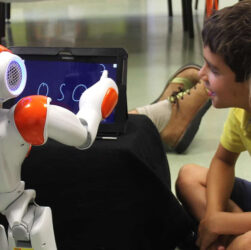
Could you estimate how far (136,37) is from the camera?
329cm

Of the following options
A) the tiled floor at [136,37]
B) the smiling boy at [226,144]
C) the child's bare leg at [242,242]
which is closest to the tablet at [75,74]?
the smiling boy at [226,144]

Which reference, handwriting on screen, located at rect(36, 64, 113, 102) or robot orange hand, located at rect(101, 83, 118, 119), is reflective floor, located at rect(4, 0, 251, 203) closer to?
handwriting on screen, located at rect(36, 64, 113, 102)

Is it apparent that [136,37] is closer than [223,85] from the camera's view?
No

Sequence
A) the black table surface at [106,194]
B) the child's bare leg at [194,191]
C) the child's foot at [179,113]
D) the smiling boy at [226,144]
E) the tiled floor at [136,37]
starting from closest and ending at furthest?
1. the smiling boy at [226,144]
2. the black table surface at [106,194]
3. the child's bare leg at [194,191]
4. the child's foot at [179,113]
5. the tiled floor at [136,37]

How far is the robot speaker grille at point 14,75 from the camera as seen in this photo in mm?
619

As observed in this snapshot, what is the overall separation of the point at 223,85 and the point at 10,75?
430 millimetres

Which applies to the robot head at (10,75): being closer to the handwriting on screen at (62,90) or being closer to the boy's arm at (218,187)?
the handwriting on screen at (62,90)

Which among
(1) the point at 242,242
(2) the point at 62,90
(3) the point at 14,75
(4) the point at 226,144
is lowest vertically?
(1) the point at 242,242

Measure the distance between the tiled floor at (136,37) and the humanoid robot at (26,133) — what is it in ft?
2.39

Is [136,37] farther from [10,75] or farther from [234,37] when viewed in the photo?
[10,75]

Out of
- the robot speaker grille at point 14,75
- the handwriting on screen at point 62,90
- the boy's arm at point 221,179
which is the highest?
the robot speaker grille at point 14,75

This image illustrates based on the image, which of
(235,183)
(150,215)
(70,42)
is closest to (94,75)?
(150,215)

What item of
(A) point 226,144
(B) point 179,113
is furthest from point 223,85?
(B) point 179,113

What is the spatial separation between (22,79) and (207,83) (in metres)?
0.42
